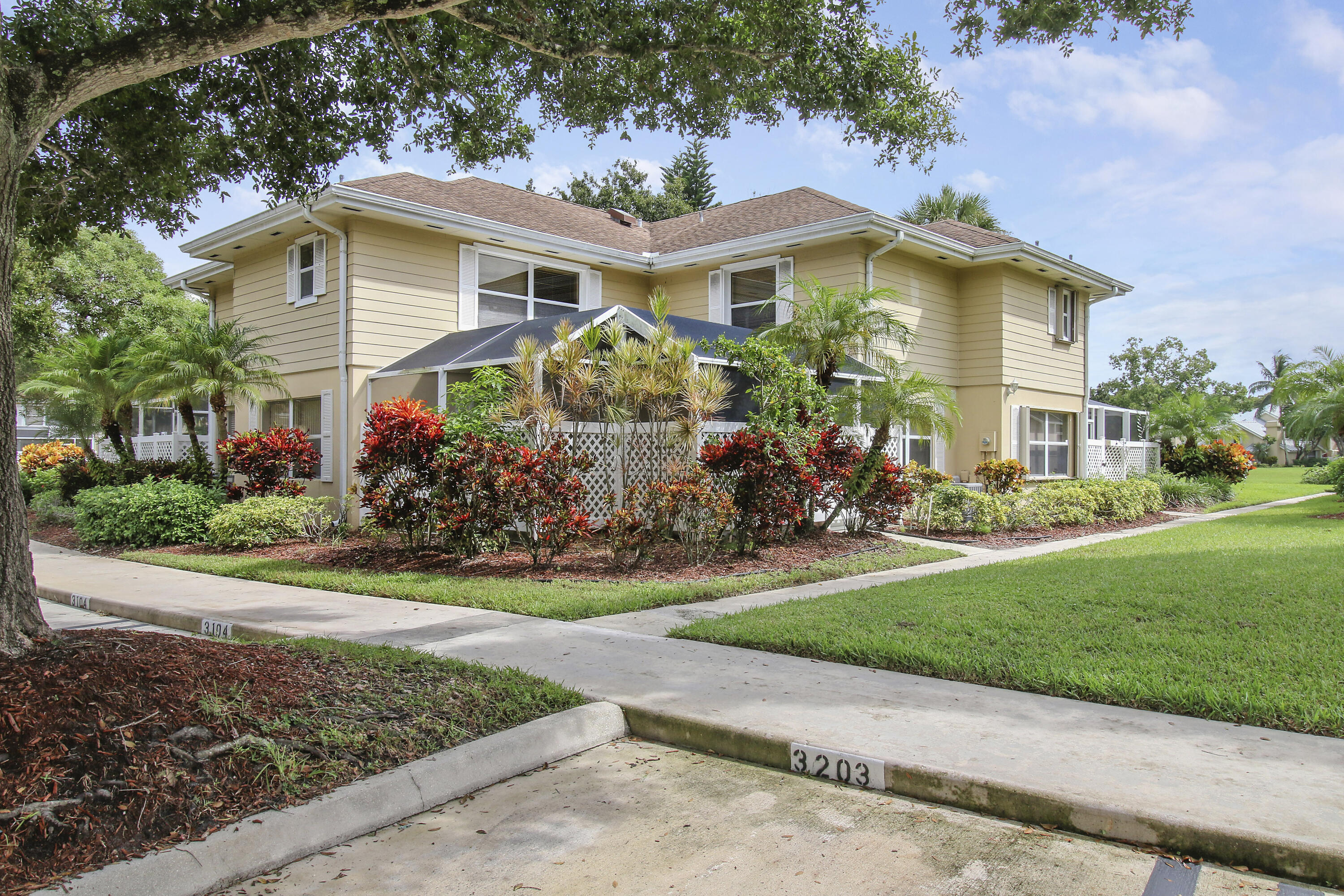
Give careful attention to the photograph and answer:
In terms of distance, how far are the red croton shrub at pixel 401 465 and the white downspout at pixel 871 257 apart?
28.5ft

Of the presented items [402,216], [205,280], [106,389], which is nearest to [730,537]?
[402,216]

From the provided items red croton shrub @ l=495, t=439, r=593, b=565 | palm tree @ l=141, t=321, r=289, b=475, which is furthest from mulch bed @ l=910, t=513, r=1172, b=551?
palm tree @ l=141, t=321, r=289, b=475

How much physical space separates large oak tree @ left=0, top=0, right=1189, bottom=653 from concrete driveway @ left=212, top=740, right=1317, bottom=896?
6131 millimetres

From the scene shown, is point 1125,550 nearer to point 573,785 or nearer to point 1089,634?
point 1089,634

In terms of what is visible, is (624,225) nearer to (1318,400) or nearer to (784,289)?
(784,289)

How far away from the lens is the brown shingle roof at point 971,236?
18578 millimetres

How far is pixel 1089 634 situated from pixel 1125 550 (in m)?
6.01

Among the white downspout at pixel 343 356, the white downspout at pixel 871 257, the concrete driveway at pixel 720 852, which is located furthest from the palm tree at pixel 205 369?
the concrete driveway at pixel 720 852

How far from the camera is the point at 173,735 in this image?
3912 millimetres

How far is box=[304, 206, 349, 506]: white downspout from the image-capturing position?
587 inches

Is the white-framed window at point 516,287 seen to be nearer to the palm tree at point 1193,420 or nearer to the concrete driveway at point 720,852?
the concrete driveway at point 720,852

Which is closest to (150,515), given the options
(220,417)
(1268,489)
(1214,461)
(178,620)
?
(220,417)

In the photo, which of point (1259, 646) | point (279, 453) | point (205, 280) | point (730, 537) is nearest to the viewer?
point (1259, 646)

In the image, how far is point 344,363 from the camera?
49.3ft
